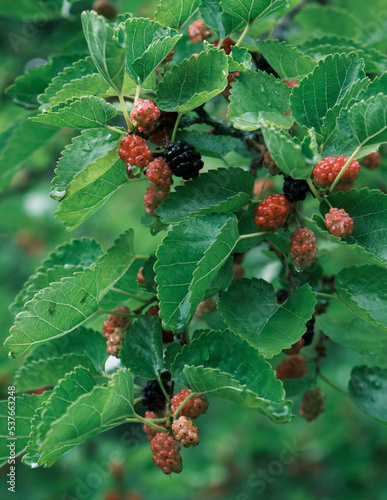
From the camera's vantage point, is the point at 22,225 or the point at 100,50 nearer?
the point at 100,50

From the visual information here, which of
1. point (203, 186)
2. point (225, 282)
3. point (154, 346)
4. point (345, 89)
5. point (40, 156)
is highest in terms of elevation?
point (345, 89)

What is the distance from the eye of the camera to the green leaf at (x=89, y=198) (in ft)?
2.57

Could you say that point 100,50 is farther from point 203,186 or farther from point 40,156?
point 40,156

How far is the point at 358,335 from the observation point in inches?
35.8

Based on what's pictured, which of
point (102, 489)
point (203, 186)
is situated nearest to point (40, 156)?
point (102, 489)

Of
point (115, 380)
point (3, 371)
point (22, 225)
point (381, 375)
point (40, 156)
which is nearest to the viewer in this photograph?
point (115, 380)

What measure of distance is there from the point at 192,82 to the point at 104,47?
0.16 metres

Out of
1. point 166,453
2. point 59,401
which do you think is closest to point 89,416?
point 59,401

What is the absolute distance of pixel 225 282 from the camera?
76cm

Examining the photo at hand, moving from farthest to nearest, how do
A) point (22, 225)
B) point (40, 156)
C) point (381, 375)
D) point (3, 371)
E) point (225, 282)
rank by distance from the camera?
point (22, 225), point (40, 156), point (3, 371), point (381, 375), point (225, 282)

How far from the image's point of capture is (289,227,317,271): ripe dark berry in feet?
2.46

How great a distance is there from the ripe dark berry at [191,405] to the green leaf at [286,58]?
563 mm

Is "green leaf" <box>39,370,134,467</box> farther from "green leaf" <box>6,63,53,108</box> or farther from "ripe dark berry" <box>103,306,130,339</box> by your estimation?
"green leaf" <box>6,63,53,108</box>

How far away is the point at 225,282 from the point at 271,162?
0.22 meters
